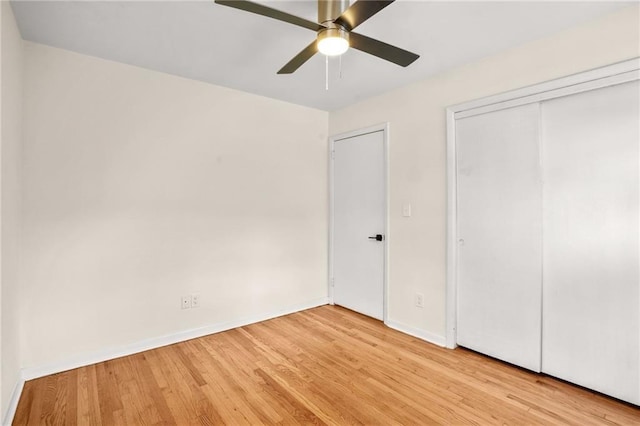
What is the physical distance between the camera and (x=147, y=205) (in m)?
2.74

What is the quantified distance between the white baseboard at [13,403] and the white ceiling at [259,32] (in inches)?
92.8

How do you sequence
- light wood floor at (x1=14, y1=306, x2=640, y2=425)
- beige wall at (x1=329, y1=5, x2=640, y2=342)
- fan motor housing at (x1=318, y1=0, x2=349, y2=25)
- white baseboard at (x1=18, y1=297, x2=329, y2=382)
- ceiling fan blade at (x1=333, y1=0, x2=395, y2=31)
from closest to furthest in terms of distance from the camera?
ceiling fan blade at (x1=333, y1=0, x2=395, y2=31) → fan motor housing at (x1=318, y1=0, x2=349, y2=25) → light wood floor at (x1=14, y1=306, x2=640, y2=425) → beige wall at (x1=329, y1=5, x2=640, y2=342) → white baseboard at (x1=18, y1=297, x2=329, y2=382)

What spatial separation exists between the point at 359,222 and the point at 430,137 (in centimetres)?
122

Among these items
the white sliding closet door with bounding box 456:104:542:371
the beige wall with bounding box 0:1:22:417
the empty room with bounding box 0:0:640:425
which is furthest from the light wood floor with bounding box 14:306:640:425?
the beige wall with bounding box 0:1:22:417

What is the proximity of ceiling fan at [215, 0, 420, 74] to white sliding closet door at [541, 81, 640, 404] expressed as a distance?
1.28 metres

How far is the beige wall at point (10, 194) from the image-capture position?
5.64 ft

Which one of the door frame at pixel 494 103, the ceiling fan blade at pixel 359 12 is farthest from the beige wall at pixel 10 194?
the door frame at pixel 494 103

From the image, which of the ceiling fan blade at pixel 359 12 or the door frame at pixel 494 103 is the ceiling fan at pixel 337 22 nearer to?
the ceiling fan blade at pixel 359 12

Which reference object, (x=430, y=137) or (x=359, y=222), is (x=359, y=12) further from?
(x=359, y=222)

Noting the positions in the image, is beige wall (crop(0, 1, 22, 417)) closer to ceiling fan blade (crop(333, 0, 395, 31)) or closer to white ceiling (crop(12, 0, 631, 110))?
white ceiling (crop(12, 0, 631, 110))

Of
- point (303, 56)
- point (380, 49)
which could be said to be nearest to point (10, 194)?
point (303, 56)

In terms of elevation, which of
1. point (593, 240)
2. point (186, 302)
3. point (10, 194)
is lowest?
point (186, 302)

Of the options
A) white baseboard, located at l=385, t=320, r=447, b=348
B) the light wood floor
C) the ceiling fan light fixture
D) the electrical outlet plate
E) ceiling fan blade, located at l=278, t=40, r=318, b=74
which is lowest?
the light wood floor

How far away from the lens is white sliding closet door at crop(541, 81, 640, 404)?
1.94m
